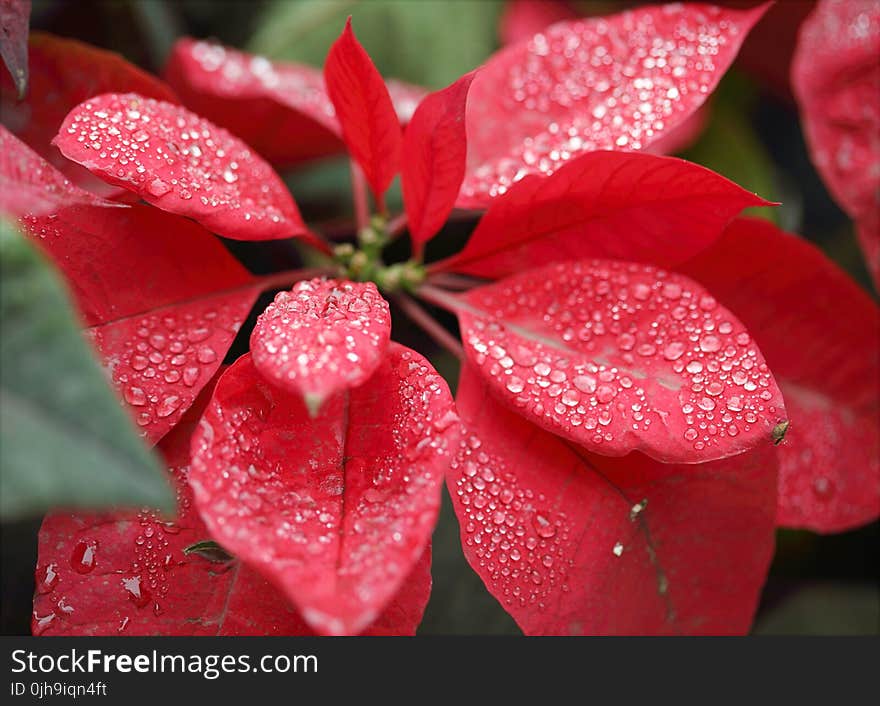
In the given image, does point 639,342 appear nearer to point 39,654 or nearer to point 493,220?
point 493,220

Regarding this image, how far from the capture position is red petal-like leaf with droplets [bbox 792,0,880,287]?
1.54 ft

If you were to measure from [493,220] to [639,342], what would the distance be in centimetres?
10

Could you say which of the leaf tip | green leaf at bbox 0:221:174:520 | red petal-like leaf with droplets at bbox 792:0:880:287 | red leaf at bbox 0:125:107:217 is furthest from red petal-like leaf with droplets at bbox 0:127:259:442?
red petal-like leaf with droplets at bbox 792:0:880:287

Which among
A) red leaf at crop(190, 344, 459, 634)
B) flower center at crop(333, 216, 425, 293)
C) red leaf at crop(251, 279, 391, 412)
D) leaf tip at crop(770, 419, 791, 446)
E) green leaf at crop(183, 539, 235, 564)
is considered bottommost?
green leaf at crop(183, 539, 235, 564)

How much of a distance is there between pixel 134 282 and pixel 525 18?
50 centimetres

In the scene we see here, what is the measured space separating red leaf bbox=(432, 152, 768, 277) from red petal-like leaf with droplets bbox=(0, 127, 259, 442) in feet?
0.50

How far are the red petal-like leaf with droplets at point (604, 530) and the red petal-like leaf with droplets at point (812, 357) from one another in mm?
65

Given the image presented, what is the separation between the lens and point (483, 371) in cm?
39

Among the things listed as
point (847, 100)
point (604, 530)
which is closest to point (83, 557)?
point (604, 530)

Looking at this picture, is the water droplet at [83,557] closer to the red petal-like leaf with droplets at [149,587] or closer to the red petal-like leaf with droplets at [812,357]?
the red petal-like leaf with droplets at [149,587]

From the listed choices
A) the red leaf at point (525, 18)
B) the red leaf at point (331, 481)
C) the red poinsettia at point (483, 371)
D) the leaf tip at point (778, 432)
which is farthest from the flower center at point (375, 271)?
the red leaf at point (525, 18)

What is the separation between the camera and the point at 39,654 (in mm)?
358

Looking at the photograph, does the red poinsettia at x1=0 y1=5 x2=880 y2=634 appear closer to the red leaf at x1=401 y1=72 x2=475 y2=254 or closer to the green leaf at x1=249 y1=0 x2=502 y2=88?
the red leaf at x1=401 y1=72 x2=475 y2=254

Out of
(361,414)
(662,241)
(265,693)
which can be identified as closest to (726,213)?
(662,241)
